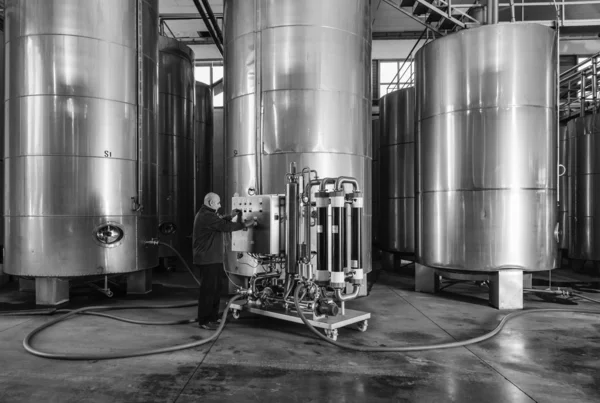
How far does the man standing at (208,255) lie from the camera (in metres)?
5.27

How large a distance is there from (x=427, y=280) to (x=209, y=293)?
406cm

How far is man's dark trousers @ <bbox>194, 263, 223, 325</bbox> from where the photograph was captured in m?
5.27

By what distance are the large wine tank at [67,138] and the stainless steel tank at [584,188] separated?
9205mm

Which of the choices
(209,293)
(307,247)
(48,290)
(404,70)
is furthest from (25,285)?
(404,70)

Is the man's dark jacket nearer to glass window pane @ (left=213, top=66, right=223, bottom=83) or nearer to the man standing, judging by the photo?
the man standing

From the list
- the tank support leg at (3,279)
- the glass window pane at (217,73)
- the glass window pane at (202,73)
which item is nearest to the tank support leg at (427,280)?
the tank support leg at (3,279)

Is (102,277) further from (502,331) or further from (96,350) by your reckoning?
(502,331)

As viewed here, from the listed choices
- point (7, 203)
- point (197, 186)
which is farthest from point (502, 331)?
point (197, 186)

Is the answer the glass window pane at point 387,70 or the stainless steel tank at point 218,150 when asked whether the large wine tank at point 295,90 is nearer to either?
the stainless steel tank at point 218,150

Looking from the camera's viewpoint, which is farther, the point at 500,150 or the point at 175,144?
the point at 175,144

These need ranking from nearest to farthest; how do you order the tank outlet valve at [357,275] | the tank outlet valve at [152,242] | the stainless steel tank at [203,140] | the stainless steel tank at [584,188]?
the tank outlet valve at [357,275]
the tank outlet valve at [152,242]
the stainless steel tank at [584,188]
the stainless steel tank at [203,140]

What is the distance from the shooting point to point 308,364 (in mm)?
4059

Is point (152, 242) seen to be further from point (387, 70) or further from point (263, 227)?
point (387, 70)

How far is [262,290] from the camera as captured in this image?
5.65 m
